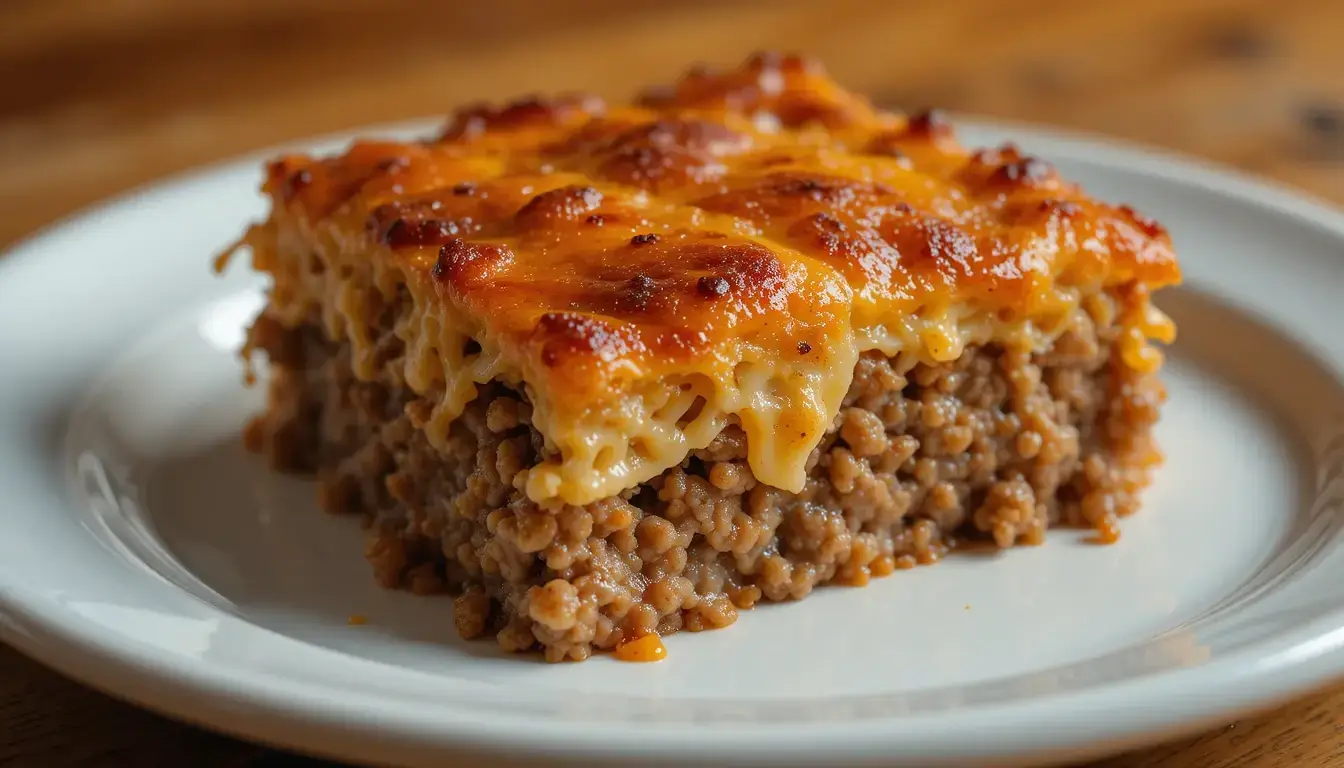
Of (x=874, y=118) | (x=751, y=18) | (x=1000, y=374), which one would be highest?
(x=874, y=118)

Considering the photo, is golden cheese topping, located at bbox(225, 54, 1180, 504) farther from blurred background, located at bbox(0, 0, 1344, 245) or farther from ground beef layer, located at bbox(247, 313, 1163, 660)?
blurred background, located at bbox(0, 0, 1344, 245)

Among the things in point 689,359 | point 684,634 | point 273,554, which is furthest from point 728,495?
point 273,554

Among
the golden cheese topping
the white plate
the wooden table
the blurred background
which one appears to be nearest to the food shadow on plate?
the white plate

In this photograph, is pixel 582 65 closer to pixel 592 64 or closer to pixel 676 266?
pixel 592 64

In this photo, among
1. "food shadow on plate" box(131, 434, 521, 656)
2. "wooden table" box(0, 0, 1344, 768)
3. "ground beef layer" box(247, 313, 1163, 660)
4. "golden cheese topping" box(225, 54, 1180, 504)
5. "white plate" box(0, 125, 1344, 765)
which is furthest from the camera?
"wooden table" box(0, 0, 1344, 768)

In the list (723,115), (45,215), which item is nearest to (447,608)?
(723,115)

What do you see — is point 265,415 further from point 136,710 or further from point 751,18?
point 751,18
